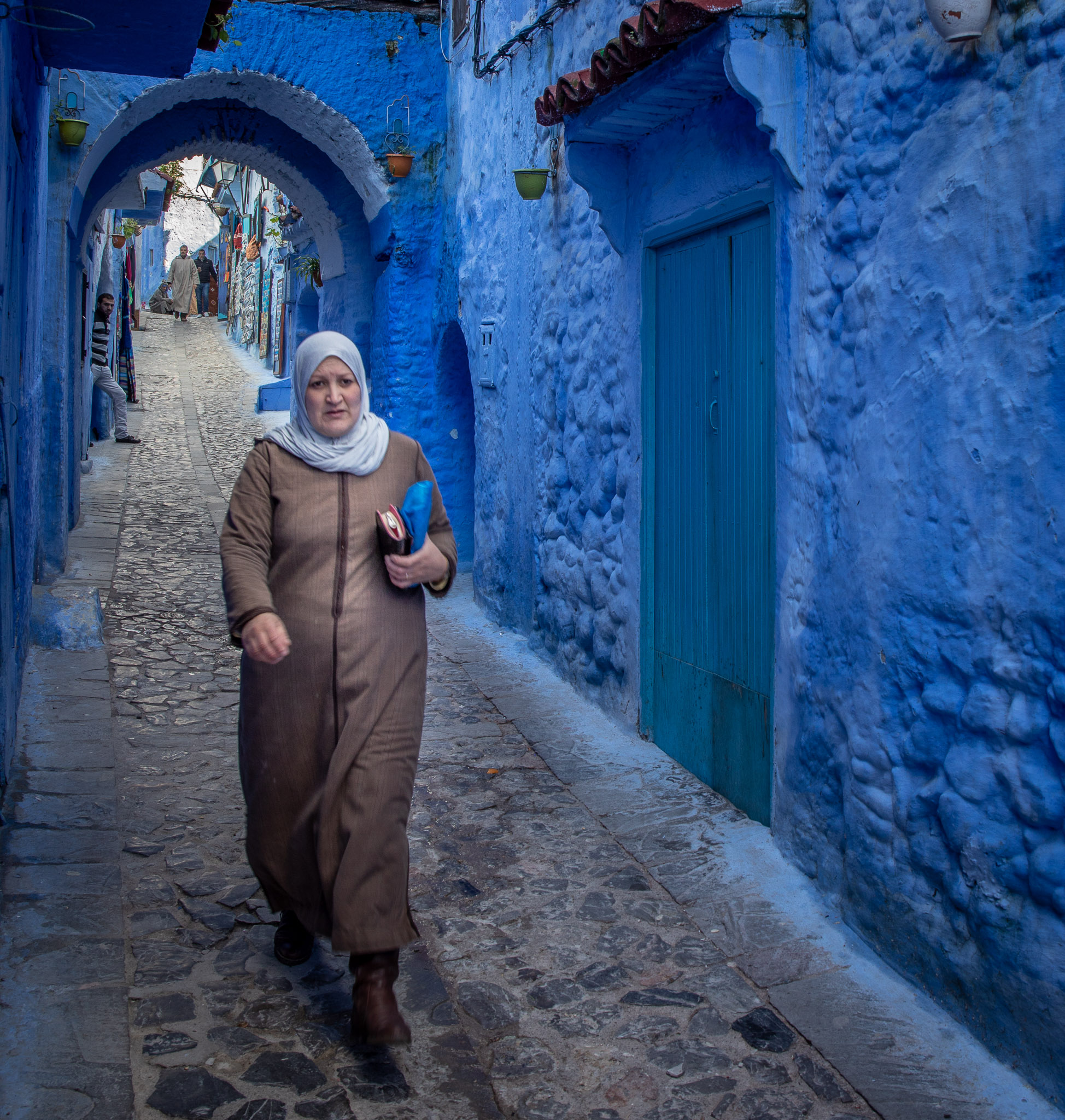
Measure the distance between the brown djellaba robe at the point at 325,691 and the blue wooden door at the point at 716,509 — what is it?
5.75ft

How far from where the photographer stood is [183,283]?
33062 millimetres

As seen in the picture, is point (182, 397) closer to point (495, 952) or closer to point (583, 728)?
point (583, 728)

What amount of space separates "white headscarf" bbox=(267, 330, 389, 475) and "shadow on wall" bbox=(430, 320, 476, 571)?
6975 mm

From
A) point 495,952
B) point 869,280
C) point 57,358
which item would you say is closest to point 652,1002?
point 495,952

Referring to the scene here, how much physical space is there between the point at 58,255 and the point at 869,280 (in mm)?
6767

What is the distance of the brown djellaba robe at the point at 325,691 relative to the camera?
9.04ft

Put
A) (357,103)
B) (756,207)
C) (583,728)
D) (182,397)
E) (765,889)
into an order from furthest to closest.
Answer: (182,397), (357,103), (583,728), (756,207), (765,889)

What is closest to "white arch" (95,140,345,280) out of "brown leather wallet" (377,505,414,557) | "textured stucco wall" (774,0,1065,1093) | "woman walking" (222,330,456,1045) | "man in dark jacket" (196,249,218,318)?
"textured stucco wall" (774,0,1065,1093)

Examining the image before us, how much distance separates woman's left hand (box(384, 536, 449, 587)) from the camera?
9.29 ft

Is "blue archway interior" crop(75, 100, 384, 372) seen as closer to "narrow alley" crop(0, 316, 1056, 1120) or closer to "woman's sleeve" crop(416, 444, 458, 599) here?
"narrow alley" crop(0, 316, 1056, 1120)

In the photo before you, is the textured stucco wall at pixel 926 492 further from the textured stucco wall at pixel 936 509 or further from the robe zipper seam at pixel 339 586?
the robe zipper seam at pixel 339 586

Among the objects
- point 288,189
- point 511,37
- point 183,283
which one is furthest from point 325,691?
point 183,283

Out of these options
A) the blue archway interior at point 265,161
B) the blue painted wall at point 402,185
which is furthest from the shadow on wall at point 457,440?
the blue archway interior at point 265,161

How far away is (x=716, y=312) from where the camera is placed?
460 cm
